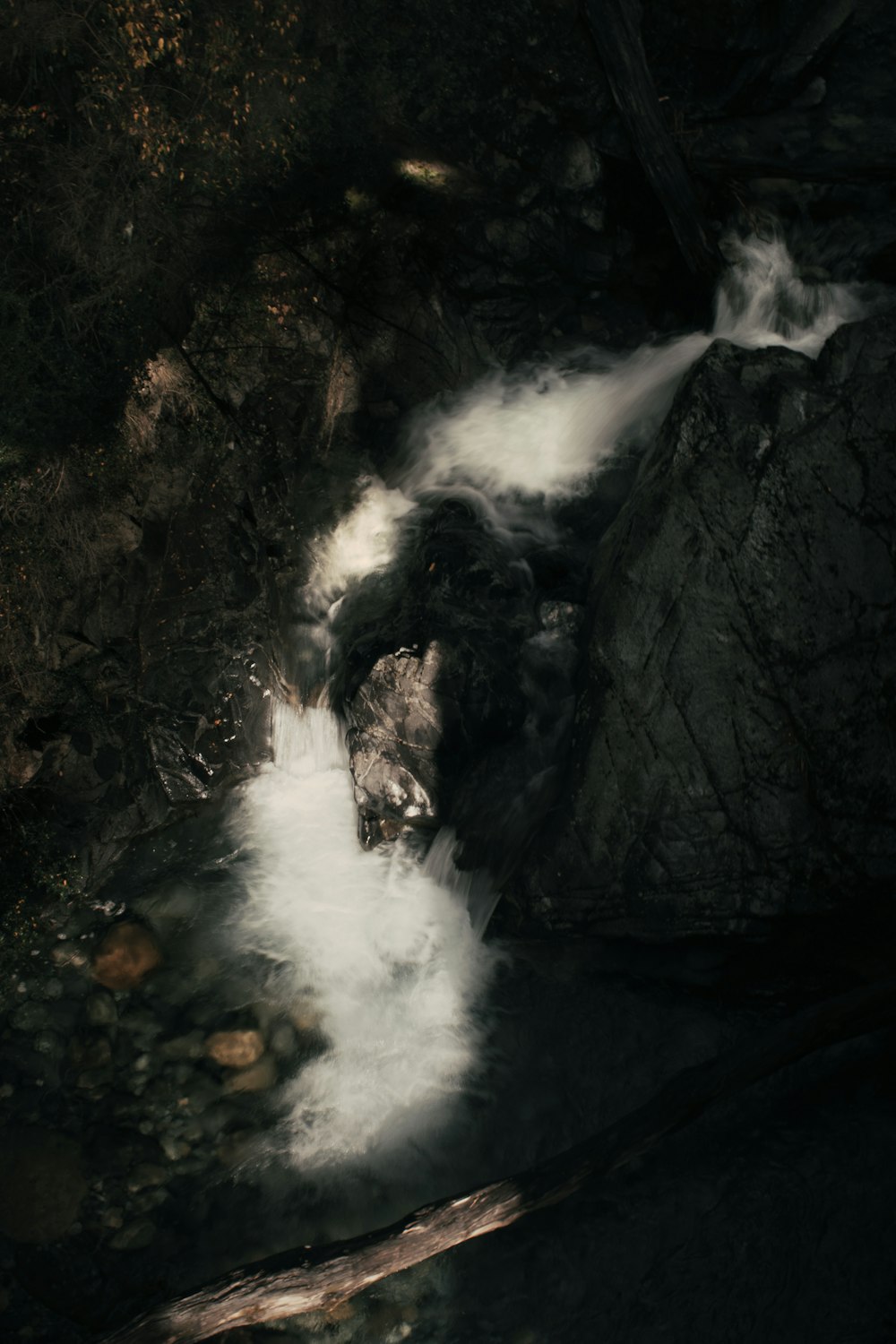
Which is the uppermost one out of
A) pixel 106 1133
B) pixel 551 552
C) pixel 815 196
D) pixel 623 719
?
Answer: pixel 815 196

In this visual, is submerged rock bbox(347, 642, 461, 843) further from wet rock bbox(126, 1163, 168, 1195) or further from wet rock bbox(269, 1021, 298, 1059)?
wet rock bbox(126, 1163, 168, 1195)

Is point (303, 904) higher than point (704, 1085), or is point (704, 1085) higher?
point (303, 904)

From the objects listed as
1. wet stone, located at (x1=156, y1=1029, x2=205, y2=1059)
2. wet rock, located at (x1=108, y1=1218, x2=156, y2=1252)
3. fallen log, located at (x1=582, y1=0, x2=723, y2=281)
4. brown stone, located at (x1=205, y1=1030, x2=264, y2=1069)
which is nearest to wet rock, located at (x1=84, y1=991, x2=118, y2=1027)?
wet stone, located at (x1=156, y1=1029, x2=205, y2=1059)

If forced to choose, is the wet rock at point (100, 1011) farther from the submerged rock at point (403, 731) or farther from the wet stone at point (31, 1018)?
the submerged rock at point (403, 731)

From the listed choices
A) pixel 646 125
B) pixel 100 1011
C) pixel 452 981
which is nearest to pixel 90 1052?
pixel 100 1011

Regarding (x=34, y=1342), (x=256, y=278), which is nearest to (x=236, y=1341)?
(x=34, y=1342)

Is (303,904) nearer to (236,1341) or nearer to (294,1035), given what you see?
(294,1035)

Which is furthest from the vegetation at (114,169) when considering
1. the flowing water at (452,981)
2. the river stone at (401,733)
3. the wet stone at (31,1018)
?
the wet stone at (31,1018)

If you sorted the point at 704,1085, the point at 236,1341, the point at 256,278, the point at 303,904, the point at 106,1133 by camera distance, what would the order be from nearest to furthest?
1. the point at 236,1341
2. the point at 704,1085
3. the point at 106,1133
4. the point at 303,904
5. the point at 256,278
